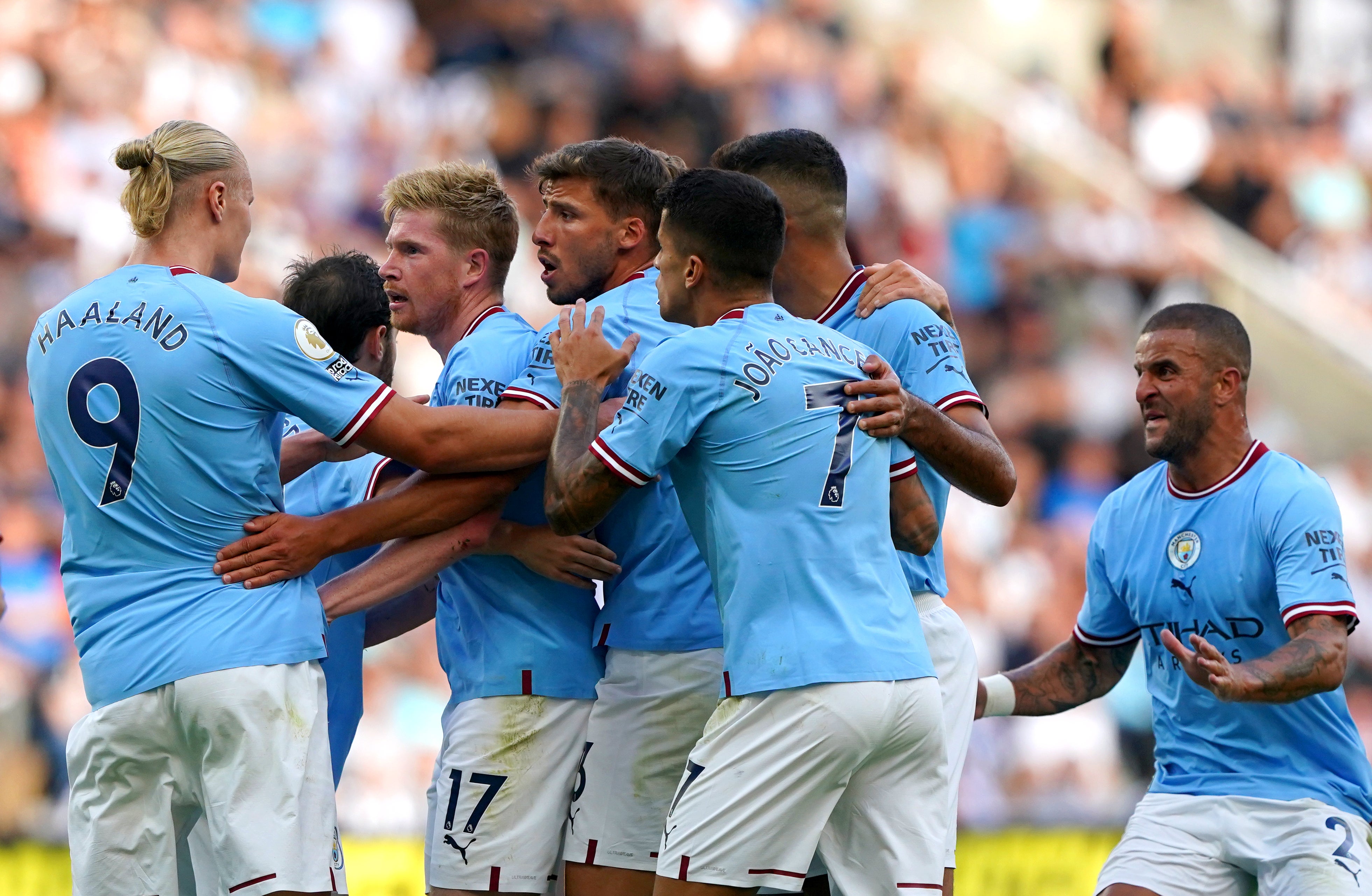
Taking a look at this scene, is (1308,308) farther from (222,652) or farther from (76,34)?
(222,652)

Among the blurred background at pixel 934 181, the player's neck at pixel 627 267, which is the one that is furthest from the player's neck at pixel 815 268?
the blurred background at pixel 934 181

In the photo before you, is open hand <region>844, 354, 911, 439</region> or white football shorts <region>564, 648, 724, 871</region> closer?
open hand <region>844, 354, 911, 439</region>

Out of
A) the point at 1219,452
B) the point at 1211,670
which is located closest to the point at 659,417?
the point at 1211,670

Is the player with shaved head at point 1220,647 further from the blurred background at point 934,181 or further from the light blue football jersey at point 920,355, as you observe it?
the blurred background at point 934,181

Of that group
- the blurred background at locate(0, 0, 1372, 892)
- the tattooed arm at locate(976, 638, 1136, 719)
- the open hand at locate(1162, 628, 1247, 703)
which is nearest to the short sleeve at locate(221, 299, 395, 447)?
the open hand at locate(1162, 628, 1247, 703)

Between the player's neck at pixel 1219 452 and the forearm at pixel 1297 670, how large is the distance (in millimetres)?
790

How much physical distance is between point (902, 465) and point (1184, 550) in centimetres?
141

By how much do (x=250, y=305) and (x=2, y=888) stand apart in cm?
488

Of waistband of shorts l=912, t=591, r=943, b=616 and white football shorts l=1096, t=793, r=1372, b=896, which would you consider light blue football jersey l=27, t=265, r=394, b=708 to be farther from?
white football shorts l=1096, t=793, r=1372, b=896

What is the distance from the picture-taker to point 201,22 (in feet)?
38.0

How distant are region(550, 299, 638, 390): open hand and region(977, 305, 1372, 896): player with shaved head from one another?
1.91m

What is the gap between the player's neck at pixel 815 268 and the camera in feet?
16.8

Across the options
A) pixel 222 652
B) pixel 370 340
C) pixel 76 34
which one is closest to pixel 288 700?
pixel 222 652

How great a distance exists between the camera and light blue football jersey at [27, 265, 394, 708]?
4113mm
